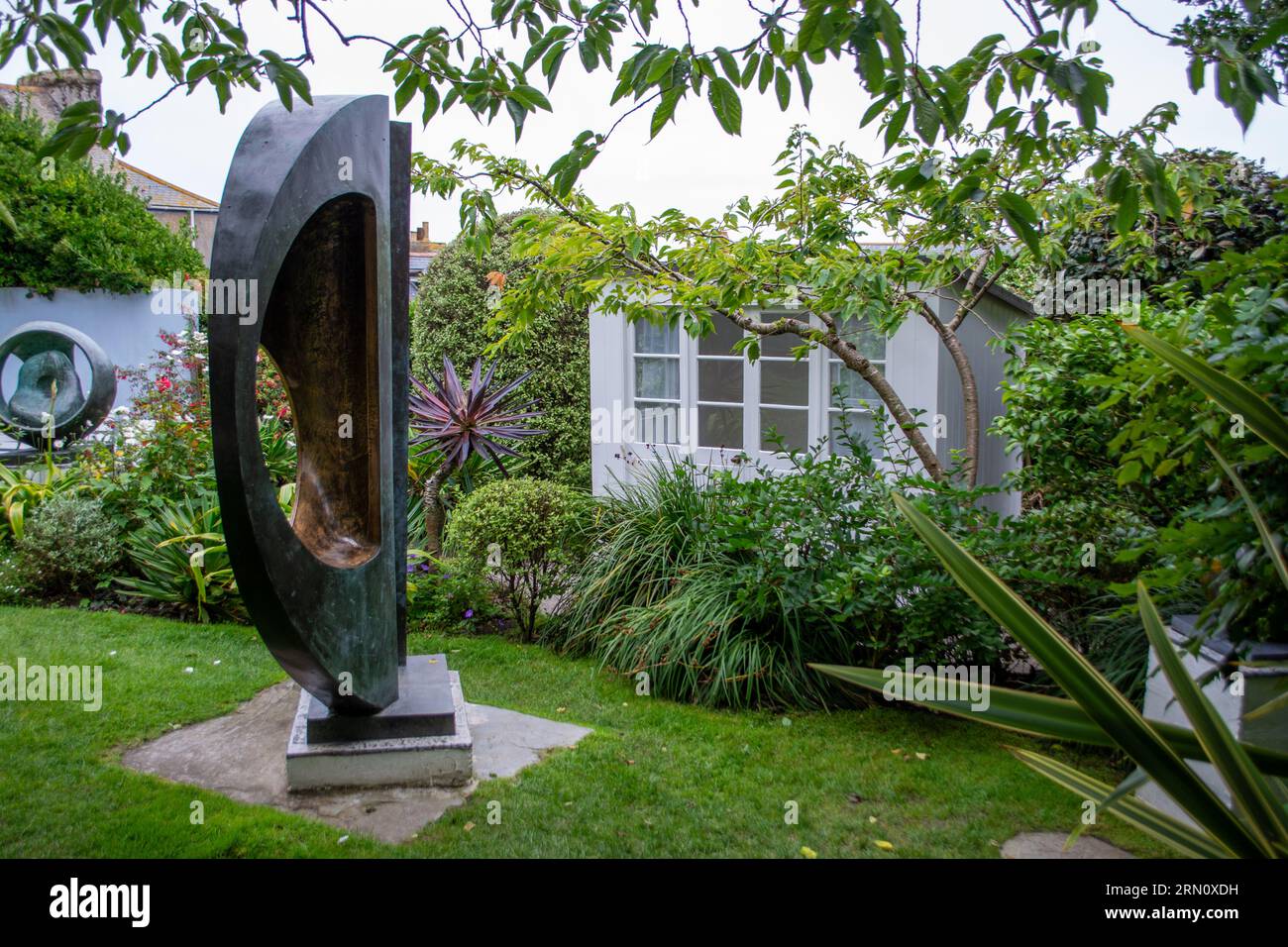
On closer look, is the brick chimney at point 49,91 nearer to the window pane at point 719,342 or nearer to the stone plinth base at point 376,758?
the window pane at point 719,342

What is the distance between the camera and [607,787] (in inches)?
177

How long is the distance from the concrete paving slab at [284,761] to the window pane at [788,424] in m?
4.59

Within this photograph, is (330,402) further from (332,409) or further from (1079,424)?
(1079,424)

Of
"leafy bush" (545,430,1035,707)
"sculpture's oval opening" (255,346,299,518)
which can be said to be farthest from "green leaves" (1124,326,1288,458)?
"sculpture's oval opening" (255,346,299,518)

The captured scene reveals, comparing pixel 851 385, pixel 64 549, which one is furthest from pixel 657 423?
pixel 64 549

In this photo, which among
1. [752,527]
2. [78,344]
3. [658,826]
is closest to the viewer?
[658,826]

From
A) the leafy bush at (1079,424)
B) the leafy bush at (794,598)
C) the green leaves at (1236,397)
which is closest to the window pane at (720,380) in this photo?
the leafy bush at (794,598)

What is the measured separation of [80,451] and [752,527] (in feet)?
23.9

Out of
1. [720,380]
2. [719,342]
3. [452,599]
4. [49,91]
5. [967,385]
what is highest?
[49,91]

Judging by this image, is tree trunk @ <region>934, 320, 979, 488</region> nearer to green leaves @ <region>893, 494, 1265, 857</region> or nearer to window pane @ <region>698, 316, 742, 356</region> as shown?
window pane @ <region>698, 316, 742, 356</region>

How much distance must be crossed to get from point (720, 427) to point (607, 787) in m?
5.78

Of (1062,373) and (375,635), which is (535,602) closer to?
(375,635)

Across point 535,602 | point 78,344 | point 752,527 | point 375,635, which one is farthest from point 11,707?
point 78,344
